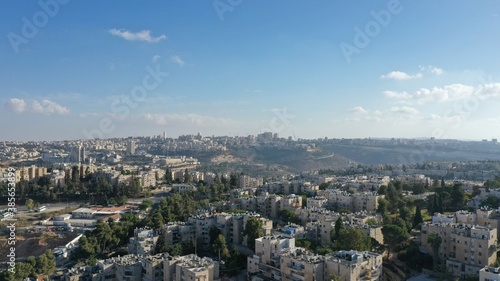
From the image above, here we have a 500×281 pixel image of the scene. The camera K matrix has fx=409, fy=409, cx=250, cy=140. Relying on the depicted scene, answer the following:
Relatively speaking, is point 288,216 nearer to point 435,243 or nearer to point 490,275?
point 435,243

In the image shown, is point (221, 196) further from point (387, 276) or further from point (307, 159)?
point (307, 159)

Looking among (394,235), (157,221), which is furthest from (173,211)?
(394,235)

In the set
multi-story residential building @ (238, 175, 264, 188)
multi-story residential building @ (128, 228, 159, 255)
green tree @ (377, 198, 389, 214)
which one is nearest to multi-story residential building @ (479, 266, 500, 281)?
green tree @ (377, 198, 389, 214)

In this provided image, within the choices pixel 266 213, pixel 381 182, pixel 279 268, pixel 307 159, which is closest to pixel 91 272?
pixel 279 268

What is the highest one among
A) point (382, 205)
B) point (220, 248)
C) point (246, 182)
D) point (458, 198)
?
point (458, 198)

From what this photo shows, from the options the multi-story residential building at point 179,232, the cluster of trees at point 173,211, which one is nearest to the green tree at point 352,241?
the multi-story residential building at point 179,232

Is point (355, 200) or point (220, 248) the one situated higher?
point (355, 200)
